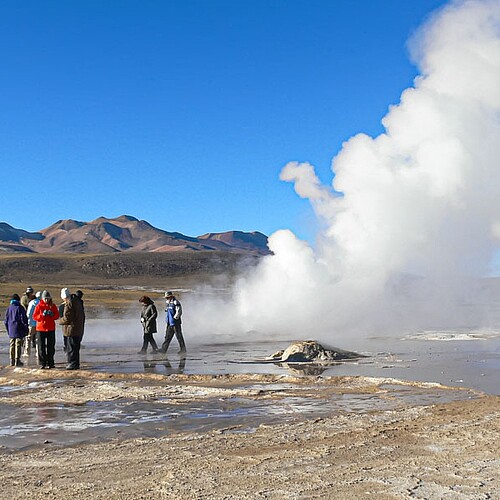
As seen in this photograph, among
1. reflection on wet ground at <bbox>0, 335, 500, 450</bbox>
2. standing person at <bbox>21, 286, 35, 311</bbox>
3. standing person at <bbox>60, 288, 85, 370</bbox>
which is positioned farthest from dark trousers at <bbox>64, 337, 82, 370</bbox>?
standing person at <bbox>21, 286, 35, 311</bbox>

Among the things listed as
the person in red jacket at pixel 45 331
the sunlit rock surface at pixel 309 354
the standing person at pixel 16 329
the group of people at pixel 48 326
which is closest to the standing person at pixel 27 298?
the group of people at pixel 48 326

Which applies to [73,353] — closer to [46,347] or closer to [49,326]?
[46,347]

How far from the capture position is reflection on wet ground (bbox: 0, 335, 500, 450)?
9.49 metres

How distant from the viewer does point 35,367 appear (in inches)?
653

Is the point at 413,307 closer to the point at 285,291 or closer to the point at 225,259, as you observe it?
the point at 285,291

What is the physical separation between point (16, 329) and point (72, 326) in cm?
158

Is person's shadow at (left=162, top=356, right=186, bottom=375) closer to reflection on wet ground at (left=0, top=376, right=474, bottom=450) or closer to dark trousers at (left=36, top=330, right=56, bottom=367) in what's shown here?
Answer: dark trousers at (left=36, top=330, right=56, bottom=367)

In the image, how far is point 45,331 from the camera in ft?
53.7

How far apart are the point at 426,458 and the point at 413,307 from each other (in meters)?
35.9

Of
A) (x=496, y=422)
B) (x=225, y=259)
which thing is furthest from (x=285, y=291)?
(x=225, y=259)

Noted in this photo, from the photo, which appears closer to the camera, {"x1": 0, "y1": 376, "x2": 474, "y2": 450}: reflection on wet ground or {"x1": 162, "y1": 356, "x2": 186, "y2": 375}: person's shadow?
{"x1": 0, "y1": 376, "x2": 474, "y2": 450}: reflection on wet ground

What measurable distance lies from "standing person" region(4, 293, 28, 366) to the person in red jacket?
811mm

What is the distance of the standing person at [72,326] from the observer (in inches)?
636

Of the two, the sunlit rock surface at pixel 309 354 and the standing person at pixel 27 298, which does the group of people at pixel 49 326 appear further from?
the sunlit rock surface at pixel 309 354
